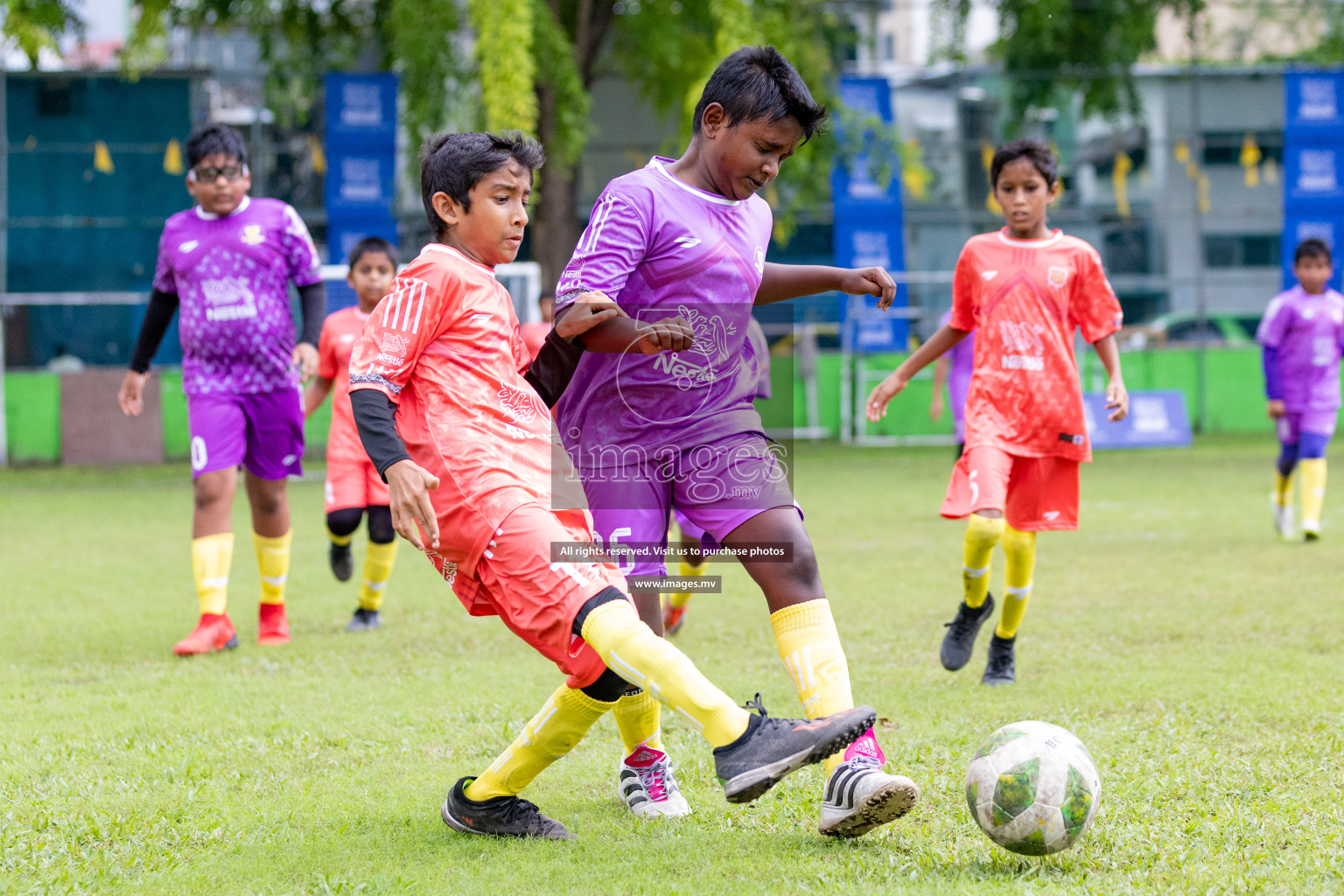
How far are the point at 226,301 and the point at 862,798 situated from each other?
4.45 m

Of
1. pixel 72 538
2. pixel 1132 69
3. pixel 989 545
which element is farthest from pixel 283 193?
pixel 989 545

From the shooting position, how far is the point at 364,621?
7.14m

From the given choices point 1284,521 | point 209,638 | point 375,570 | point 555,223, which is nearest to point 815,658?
point 209,638

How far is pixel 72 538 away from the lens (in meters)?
11.0

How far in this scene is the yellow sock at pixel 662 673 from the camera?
3.06 metres

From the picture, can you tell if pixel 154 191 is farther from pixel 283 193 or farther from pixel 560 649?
pixel 560 649

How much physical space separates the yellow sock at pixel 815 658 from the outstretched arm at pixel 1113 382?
7.54 feet

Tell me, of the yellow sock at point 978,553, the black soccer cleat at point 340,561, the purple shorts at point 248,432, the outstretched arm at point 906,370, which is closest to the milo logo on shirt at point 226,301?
the purple shorts at point 248,432

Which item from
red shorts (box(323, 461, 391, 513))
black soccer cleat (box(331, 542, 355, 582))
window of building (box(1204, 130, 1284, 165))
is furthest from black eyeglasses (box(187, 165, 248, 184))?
window of building (box(1204, 130, 1284, 165))

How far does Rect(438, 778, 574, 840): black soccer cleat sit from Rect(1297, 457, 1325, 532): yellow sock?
766 cm

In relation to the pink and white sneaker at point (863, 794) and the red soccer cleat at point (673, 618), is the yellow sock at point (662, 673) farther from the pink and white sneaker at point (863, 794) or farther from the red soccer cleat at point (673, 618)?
the red soccer cleat at point (673, 618)

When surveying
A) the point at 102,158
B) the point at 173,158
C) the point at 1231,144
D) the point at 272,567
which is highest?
the point at 1231,144

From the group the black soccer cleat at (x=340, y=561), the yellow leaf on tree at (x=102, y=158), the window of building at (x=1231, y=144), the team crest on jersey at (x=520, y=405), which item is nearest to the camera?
the team crest on jersey at (x=520, y=405)

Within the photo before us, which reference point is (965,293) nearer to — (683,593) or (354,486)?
(683,593)
